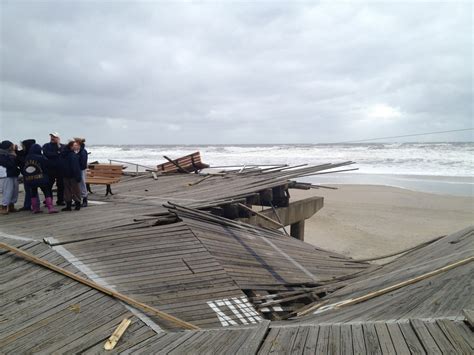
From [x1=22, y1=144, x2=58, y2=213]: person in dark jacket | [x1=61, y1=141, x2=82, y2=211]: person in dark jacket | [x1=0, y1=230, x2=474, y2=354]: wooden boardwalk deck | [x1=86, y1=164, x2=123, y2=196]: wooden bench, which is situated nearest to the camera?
[x1=0, y1=230, x2=474, y2=354]: wooden boardwalk deck

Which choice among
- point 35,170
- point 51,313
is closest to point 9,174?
point 35,170

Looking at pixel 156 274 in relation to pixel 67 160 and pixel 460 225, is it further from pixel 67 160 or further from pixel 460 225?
pixel 460 225

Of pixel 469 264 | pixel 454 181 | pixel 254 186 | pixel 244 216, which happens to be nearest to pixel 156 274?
pixel 469 264

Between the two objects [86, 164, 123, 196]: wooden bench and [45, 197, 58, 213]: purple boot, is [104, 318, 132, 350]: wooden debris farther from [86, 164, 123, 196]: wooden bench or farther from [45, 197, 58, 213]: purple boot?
[86, 164, 123, 196]: wooden bench

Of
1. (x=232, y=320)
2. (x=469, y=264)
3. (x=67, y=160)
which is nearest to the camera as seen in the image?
(x=469, y=264)

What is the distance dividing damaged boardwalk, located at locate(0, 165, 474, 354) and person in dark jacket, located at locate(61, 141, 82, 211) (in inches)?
26.8

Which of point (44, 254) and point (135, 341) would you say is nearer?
point (135, 341)

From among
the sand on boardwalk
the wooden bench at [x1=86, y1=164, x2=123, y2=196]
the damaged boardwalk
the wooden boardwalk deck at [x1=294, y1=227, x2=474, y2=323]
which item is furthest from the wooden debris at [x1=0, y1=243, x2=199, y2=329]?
the sand on boardwalk

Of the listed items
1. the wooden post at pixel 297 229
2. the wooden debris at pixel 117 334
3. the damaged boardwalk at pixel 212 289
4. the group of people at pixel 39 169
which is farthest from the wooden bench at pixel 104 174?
the wooden debris at pixel 117 334

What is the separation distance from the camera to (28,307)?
150 inches

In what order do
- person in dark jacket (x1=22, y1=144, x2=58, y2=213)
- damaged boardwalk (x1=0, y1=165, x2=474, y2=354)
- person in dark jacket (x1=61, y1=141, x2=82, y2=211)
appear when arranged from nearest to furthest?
damaged boardwalk (x1=0, y1=165, x2=474, y2=354)
person in dark jacket (x1=22, y1=144, x2=58, y2=213)
person in dark jacket (x1=61, y1=141, x2=82, y2=211)

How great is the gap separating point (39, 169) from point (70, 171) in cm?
58

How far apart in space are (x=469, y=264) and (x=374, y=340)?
5.80ft

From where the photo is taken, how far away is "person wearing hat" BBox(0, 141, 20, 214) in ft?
23.9
